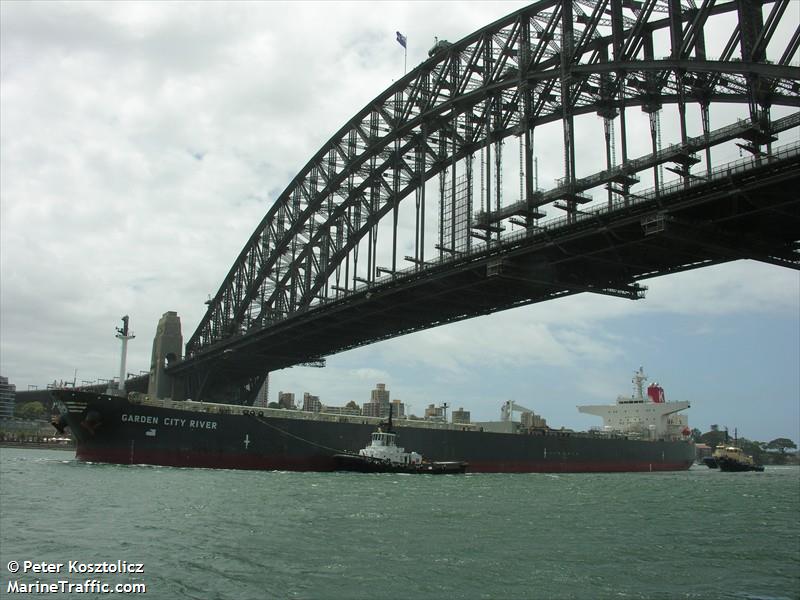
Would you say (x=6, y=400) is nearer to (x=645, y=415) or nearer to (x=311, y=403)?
(x=311, y=403)

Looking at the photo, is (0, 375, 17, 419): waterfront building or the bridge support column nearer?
the bridge support column

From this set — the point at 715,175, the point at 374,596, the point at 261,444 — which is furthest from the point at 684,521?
the point at 261,444

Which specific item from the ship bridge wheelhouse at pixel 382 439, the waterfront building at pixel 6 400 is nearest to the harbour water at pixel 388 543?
the ship bridge wheelhouse at pixel 382 439

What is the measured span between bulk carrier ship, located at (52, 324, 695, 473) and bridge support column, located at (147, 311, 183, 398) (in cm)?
2876

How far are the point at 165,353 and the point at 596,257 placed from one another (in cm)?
5680

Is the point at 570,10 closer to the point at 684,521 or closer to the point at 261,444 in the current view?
the point at 684,521

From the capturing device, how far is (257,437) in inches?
1644

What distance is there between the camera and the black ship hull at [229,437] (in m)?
39.0

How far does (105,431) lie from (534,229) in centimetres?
2540

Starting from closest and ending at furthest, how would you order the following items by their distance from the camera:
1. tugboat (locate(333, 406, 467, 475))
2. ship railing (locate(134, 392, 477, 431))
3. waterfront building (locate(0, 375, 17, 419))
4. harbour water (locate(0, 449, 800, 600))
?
harbour water (locate(0, 449, 800, 600)) < tugboat (locate(333, 406, 467, 475)) < ship railing (locate(134, 392, 477, 431)) < waterfront building (locate(0, 375, 17, 419))

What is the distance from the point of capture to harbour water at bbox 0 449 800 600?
11469mm

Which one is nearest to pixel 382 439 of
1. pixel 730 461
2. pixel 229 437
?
pixel 229 437

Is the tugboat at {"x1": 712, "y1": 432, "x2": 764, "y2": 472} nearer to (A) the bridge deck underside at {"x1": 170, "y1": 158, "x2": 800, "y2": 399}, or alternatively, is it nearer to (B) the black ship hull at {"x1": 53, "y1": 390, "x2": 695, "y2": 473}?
(B) the black ship hull at {"x1": 53, "y1": 390, "x2": 695, "y2": 473}
